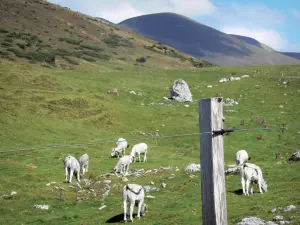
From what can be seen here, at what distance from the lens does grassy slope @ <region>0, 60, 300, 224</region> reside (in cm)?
2614

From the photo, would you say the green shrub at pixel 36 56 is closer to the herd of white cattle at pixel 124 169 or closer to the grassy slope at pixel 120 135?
the grassy slope at pixel 120 135

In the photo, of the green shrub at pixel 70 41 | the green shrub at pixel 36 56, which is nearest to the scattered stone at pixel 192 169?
the green shrub at pixel 36 56

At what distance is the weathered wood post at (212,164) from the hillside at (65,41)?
88687 mm

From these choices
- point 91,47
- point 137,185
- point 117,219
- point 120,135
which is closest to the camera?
point 117,219

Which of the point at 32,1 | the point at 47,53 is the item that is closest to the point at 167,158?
the point at 47,53


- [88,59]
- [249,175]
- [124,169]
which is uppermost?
[88,59]

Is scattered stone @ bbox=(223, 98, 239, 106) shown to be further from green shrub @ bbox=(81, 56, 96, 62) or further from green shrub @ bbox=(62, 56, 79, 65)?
green shrub @ bbox=(81, 56, 96, 62)

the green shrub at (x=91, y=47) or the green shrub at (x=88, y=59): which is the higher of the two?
the green shrub at (x=91, y=47)

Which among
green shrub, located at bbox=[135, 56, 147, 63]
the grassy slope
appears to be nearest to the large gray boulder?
the grassy slope

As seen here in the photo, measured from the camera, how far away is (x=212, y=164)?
8.27m

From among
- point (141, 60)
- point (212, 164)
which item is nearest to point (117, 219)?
point (212, 164)

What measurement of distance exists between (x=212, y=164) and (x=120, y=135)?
46.8 meters

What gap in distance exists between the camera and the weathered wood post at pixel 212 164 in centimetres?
824

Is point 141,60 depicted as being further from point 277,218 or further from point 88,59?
point 277,218
